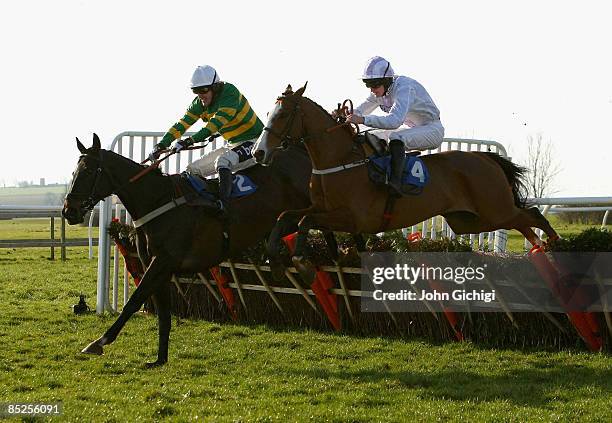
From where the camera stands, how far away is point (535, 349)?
8133 mm

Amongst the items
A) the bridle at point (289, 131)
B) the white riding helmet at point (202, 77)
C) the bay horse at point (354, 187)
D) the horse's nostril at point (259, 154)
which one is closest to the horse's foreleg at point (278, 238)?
the bay horse at point (354, 187)

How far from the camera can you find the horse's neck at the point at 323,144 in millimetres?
7570

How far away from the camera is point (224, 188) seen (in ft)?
27.8

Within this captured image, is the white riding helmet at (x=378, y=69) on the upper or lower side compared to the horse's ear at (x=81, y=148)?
upper

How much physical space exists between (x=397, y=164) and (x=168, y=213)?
79.3 inches

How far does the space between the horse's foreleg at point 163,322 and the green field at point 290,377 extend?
18cm

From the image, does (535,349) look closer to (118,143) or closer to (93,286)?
(118,143)

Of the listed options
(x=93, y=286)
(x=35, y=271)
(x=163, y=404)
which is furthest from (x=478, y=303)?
(x=35, y=271)

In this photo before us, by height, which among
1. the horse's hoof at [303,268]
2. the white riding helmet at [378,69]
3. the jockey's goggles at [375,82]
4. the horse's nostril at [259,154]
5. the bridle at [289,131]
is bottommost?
the horse's hoof at [303,268]

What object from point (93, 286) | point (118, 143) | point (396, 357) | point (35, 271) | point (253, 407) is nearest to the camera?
point (253, 407)

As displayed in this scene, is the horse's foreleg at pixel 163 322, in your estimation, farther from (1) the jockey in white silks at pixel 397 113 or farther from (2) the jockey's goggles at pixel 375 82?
(2) the jockey's goggles at pixel 375 82

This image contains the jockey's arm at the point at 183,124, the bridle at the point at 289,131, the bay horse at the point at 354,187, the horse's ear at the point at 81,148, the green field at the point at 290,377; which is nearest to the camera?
the green field at the point at 290,377

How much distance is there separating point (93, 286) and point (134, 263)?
11.7 ft

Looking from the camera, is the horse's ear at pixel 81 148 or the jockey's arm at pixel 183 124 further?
the jockey's arm at pixel 183 124
